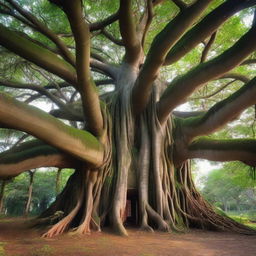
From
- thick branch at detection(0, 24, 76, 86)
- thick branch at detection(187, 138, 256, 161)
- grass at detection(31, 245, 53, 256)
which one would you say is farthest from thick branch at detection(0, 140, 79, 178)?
thick branch at detection(187, 138, 256, 161)

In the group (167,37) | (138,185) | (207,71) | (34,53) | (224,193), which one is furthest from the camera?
(224,193)

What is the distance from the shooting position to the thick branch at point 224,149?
5062 millimetres

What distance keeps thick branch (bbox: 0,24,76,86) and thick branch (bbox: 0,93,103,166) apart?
89 centimetres

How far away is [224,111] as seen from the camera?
14.7 ft

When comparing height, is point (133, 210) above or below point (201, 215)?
above

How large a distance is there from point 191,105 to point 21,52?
740 cm

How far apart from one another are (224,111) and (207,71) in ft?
2.56

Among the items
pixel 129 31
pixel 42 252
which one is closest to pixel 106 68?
pixel 129 31

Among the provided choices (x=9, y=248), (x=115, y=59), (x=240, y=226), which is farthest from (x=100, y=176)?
(x=115, y=59)

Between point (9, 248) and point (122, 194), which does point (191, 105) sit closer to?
point (122, 194)

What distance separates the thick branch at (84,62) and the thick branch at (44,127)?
358 mm

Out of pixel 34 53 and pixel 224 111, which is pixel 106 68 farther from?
pixel 224 111

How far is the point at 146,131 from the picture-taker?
6016mm

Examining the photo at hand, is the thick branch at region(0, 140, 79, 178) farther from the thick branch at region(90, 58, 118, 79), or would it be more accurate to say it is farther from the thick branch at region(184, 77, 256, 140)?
the thick branch at region(90, 58, 118, 79)
